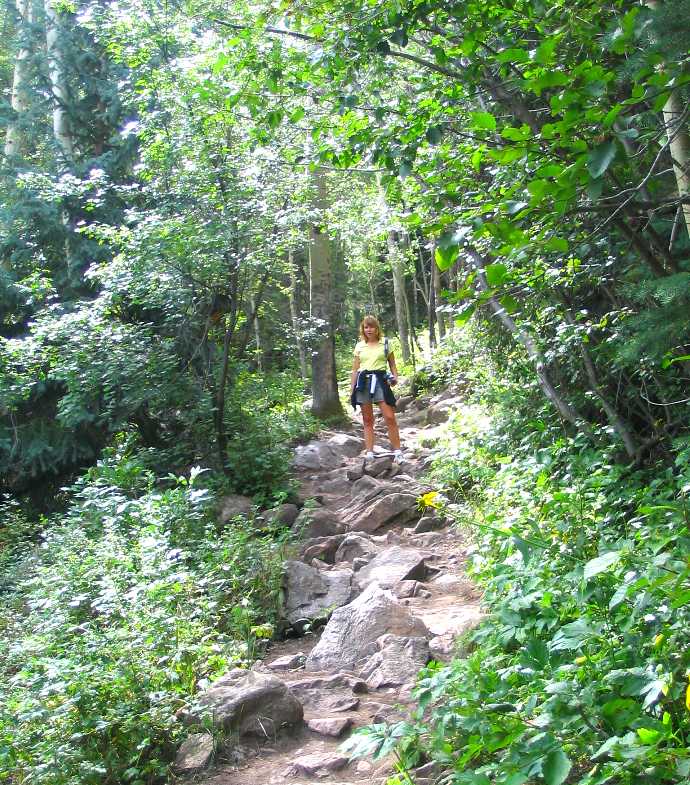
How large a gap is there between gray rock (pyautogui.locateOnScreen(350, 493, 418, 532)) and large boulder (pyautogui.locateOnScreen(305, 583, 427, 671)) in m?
2.82

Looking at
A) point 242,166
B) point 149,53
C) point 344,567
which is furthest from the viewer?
point 149,53

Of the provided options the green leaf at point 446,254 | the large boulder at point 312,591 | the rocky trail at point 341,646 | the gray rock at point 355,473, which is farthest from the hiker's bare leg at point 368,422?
the green leaf at point 446,254

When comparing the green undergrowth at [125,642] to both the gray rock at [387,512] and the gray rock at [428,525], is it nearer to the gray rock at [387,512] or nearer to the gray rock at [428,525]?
the gray rock at [387,512]

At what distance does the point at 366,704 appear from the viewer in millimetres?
4516

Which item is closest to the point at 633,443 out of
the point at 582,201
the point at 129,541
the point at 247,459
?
the point at 582,201

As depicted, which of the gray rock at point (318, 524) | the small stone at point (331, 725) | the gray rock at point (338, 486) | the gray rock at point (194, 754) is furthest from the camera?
the gray rock at point (338, 486)

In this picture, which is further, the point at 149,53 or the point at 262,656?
the point at 149,53

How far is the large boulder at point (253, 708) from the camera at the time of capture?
4293 millimetres

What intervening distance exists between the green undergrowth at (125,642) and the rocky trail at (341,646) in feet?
0.75

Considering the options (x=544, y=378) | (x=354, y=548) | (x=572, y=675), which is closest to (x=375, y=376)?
(x=354, y=548)

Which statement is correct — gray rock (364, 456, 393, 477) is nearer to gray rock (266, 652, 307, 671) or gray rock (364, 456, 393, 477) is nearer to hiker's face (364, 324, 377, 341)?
hiker's face (364, 324, 377, 341)

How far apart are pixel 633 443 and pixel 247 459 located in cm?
550

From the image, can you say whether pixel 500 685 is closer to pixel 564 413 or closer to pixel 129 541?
pixel 564 413

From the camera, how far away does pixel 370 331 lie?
1034cm
